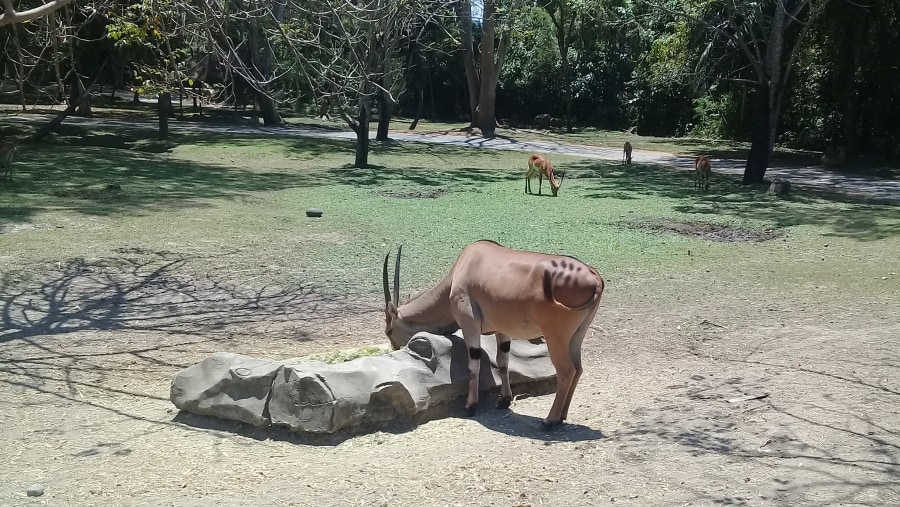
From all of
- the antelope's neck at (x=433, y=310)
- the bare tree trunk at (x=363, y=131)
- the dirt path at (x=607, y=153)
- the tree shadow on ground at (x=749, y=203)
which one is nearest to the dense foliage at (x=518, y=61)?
the bare tree trunk at (x=363, y=131)

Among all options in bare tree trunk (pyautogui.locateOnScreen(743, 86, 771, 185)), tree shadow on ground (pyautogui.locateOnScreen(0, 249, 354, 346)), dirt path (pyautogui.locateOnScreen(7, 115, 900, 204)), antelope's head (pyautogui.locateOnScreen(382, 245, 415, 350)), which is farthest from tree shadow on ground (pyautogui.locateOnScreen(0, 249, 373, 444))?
dirt path (pyautogui.locateOnScreen(7, 115, 900, 204))

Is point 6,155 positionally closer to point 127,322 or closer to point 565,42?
point 127,322

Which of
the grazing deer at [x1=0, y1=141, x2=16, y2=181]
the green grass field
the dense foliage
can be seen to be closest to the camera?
the dense foliage

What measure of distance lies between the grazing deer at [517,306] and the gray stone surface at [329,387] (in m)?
0.25

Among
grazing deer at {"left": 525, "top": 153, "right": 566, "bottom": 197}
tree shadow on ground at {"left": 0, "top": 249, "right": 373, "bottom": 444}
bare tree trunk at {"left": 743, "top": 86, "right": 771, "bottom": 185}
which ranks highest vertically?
bare tree trunk at {"left": 743, "top": 86, "right": 771, "bottom": 185}

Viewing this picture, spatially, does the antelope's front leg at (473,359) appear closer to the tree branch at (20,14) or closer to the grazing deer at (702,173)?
the tree branch at (20,14)

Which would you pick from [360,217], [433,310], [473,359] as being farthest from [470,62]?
[473,359]

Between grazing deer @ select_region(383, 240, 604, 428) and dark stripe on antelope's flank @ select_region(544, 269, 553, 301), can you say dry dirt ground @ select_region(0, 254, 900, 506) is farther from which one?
dark stripe on antelope's flank @ select_region(544, 269, 553, 301)

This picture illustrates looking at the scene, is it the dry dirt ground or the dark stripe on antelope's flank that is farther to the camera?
the dark stripe on antelope's flank

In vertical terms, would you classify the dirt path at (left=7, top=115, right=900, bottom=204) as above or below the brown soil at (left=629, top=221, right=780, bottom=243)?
above

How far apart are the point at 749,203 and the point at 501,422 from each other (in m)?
13.4

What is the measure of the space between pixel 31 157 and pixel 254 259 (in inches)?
516

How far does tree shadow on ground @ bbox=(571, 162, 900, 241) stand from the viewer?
52.3ft

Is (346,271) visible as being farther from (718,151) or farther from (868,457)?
(718,151)
